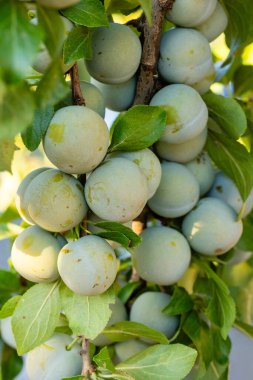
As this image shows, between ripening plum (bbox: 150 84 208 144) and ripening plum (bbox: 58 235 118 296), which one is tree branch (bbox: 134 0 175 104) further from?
ripening plum (bbox: 58 235 118 296)

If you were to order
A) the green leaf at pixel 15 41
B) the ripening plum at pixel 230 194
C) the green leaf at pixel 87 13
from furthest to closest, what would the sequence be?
the ripening plum at pixel 230 194 < the green leaf at pixel 87 13 < the green leaf at pixel 15 41

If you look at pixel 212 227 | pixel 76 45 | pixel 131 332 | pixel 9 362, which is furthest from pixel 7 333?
pixel 76 45

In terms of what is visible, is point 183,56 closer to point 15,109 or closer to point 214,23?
point 214,23

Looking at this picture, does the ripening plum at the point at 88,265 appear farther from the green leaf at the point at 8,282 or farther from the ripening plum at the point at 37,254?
the green leaf at the point at 8,282

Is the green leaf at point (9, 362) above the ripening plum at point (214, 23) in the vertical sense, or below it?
below

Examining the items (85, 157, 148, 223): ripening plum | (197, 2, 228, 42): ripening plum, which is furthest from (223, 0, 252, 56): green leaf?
(85, 157, 148, 223): ripening plum

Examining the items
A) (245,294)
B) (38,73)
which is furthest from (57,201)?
(245,294)

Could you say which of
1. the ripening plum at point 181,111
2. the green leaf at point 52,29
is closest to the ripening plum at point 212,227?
the ripening plum at point 181,111
